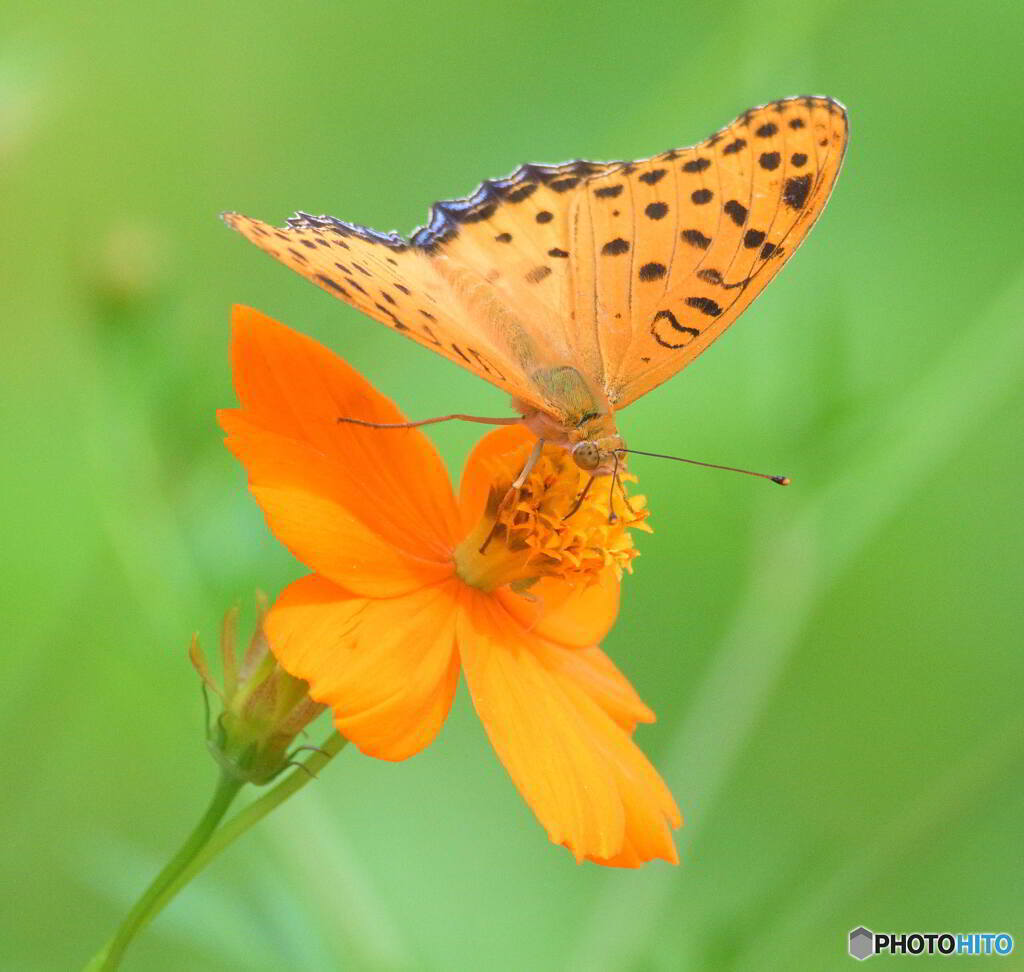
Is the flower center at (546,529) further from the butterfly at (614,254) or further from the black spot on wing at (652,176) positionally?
the black spot on wing at (652,176)

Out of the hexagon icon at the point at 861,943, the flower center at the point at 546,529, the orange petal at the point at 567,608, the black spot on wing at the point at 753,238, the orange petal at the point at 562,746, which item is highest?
the black spot on wing at the point at 753,238

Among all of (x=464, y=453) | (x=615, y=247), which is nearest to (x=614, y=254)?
(x=615, y=247)

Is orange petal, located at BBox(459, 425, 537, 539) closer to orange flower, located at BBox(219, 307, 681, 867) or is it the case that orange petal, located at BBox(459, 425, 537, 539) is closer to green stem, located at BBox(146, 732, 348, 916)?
orange flower, located at BBox(219, 307, 681, 867)

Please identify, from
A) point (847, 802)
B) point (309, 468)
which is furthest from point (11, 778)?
point (847, 802)

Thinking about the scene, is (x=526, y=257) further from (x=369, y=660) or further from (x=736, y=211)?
(x=369, y=660)

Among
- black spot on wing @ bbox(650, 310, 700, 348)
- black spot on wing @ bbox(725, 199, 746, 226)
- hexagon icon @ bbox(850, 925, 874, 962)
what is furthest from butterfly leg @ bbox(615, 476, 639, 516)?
hexagon icon @ bbox(850, 925, 874, 962)

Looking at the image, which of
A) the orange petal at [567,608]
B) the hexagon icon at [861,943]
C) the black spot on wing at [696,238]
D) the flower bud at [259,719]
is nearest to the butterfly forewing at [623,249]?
the black spot on wing at [696,238]
